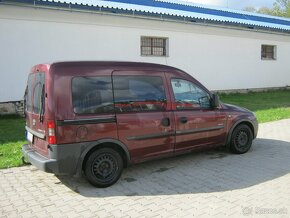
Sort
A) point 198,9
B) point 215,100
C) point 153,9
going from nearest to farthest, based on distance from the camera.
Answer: point 215,100
point 153,9
point 198,9

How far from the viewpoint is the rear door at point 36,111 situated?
16.4ft

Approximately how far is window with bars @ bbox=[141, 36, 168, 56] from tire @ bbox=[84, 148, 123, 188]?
990 cm

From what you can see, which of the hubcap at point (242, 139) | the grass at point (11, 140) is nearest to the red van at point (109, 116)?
the hubcap at point (242, 139)

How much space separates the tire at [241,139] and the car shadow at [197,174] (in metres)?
0.15

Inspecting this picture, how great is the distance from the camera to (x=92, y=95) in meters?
5.05

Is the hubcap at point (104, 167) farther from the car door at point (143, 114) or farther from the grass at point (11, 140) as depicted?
the grass at point (11, 140)

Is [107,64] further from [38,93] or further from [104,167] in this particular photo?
[104,167]

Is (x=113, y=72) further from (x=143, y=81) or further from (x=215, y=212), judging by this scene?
(x=215, y=212)

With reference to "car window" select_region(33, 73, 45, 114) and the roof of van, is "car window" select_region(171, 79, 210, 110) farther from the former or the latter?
"car window" select_region(33, 73, 45, 114)

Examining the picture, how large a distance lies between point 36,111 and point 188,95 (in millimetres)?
2597

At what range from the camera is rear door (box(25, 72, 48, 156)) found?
499cm

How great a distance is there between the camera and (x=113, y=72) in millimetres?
5312

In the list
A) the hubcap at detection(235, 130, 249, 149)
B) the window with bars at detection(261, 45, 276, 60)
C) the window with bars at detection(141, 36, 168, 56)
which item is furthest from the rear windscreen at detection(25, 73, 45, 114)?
the window with bars at detection(261, 45, 276, 60)

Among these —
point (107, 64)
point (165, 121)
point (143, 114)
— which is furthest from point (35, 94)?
point (165, 121)
